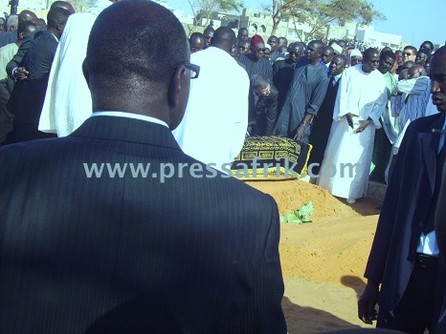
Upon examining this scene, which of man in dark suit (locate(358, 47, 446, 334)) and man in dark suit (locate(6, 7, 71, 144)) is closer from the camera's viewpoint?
man in dark suit (locate(358, 47, 446, 334))

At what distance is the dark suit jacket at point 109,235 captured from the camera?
129 centimetres

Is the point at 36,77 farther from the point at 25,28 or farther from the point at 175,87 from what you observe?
the point at 175,87

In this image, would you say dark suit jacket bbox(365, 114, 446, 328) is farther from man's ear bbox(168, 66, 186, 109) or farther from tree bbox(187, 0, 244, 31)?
tree bbox(187, 0, 244, 31)

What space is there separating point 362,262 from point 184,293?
473 centimetres

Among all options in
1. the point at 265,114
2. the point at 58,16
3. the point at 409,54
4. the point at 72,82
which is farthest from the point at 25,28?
the point at 409,54

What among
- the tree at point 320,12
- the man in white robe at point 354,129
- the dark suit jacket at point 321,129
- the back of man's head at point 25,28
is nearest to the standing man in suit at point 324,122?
the dark suit jacket at point 321,129

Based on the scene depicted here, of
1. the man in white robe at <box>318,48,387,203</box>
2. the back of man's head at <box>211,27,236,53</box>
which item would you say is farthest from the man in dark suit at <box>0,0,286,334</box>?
the man in white robe at <box>318,48,387,203</box>

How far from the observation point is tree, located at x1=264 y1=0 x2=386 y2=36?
37.4m

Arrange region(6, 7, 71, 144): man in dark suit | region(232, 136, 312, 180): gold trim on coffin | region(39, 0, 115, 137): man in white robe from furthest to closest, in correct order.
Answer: region(232, 136, 312, 180): gold trim on coffin
region(6, 7, 71, 144): man in dark suit
region(39, 0, 115, 137): man in white robe

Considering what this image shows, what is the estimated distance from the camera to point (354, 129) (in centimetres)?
897

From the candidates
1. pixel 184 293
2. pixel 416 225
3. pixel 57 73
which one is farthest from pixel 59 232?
pixel 57 73

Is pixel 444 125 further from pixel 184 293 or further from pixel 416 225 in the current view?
pixel 184 293

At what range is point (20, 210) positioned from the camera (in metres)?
1.28

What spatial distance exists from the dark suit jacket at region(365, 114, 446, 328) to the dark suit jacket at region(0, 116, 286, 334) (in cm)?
155
